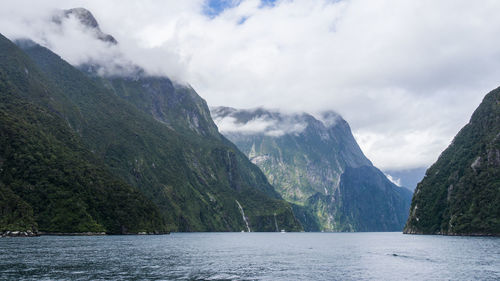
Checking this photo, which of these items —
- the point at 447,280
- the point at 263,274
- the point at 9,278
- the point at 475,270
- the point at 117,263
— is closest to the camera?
the point at 9,278

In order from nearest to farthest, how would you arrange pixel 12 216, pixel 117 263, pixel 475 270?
pixel 475 270, pixel 117 263, pixel 12 216

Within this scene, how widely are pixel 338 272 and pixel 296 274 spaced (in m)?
10.8

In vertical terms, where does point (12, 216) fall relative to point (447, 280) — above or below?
above

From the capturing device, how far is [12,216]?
199m

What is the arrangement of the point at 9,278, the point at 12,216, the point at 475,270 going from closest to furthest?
the point at 9,278 → the point at 475,270 → the point at 12,216

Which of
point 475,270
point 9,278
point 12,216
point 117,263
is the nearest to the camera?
point 9,278

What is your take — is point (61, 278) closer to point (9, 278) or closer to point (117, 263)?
point (9, 278)

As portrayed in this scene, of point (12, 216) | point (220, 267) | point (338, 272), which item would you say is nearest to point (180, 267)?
point (220, 267)

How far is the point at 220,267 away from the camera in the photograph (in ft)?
328

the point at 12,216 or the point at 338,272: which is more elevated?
the point at 12,216

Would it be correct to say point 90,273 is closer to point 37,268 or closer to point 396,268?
point 37,268

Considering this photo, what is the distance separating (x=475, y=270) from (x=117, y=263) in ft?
276

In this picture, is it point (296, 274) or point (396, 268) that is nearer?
point (296, 274)

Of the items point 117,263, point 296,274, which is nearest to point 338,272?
point 296,274
